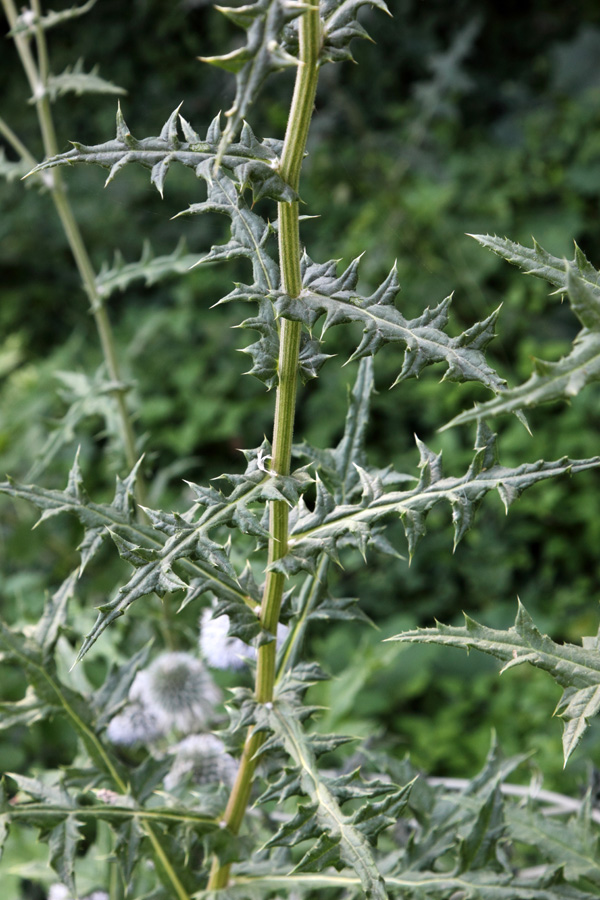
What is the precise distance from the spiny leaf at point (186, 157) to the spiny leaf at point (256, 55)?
10cm

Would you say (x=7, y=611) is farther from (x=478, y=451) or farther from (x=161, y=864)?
(x=478, y=451)

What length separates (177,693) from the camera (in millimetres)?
1258

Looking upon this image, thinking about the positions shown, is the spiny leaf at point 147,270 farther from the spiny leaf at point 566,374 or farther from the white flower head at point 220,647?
the spiny leaf at point 566,374

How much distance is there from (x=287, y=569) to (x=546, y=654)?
0.22m

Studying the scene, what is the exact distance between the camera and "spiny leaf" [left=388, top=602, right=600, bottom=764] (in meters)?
0.66

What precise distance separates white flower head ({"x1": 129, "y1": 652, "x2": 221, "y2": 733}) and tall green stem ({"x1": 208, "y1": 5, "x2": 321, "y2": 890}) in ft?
1.16

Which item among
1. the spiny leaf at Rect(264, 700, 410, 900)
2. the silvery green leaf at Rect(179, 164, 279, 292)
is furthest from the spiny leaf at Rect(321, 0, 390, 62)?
the spiny leaf at Rect(264, 700, 410, 900)

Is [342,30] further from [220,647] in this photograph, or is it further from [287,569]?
[220,647]

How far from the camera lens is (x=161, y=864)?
0.92 metres

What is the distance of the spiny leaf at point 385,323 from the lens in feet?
2.16

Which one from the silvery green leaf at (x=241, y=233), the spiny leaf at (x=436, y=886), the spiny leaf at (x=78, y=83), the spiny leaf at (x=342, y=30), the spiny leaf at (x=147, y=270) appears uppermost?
the spiny leaf at (x=342, y=30)

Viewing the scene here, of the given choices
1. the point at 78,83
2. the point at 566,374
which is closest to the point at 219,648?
the point at 566,374

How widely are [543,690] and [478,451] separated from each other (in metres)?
1.74

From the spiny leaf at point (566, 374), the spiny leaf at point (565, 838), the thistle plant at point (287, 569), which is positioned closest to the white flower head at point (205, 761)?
the thistle plant at point (287, 569)
